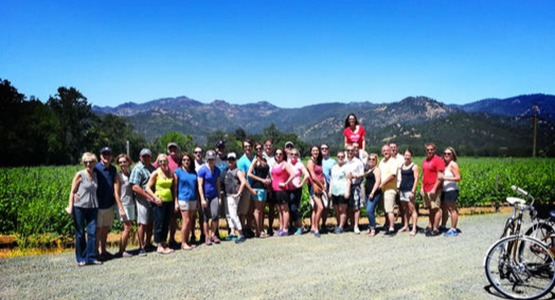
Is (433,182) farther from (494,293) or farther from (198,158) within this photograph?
(198,158)

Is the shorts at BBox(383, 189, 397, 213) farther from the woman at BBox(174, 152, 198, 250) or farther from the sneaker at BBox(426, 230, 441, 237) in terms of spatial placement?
the woman at BBox(174, 152, 198, 250)

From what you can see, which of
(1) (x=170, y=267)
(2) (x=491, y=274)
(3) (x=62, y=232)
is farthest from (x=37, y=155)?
(2) (x=491, y=274)

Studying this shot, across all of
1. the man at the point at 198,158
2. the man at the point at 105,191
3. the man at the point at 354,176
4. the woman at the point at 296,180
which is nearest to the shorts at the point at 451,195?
the man at the point at 354,176

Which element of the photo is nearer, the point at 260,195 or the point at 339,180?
the point at 260,195

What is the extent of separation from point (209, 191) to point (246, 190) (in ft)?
2.78

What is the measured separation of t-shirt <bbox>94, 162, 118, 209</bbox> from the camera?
6398mm

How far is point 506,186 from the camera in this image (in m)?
14.8

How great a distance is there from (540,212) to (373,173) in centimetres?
340

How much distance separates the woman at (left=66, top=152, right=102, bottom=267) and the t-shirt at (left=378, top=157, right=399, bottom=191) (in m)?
5.19

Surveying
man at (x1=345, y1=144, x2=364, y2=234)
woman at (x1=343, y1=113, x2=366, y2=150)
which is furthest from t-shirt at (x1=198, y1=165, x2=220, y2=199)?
woman at (x1=343, y1=113, x2=366, y2=150)

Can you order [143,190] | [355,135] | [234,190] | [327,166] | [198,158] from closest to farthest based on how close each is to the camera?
[143,190] < [198,158] < [234,190] < [327,166] < [355,135]

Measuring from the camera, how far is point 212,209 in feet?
24.8

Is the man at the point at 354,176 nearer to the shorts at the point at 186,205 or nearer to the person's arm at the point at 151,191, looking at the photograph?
the shorts at the point at 186,205

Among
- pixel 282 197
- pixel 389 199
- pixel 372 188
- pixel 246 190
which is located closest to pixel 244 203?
pixel 246 190
